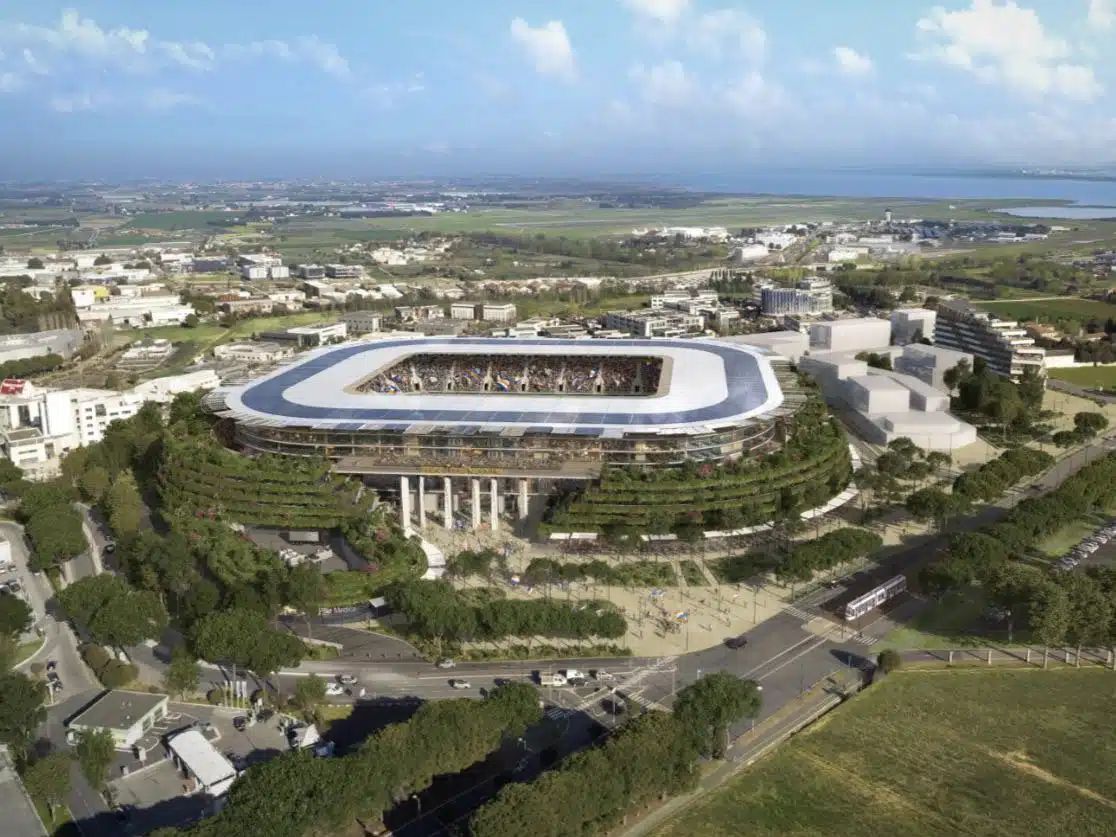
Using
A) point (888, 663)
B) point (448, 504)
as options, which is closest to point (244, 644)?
point (448, 504)

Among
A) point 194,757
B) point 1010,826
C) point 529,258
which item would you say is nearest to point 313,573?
point 194,757

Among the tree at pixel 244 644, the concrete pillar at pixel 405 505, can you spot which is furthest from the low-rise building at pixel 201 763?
the concrete pillar at pixel 405 505

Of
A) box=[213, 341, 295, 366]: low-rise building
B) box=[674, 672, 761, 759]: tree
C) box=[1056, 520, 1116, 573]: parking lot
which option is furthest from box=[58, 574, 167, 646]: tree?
box=[213, 341, 295, 366]: low-rise building

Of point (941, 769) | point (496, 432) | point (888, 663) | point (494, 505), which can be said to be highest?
point (496, 432)

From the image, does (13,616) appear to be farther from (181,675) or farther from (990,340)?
(990,340)

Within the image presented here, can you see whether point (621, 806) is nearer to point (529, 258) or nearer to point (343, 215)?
point (529, 258)
